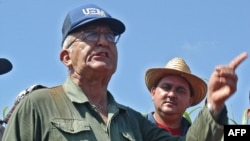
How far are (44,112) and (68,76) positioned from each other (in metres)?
0.41

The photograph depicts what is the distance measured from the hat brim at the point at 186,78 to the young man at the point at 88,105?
5.68 ft

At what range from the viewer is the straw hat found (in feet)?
19.0

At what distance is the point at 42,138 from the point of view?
11.8 feet

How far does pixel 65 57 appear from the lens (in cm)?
406

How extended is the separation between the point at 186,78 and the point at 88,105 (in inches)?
81.9

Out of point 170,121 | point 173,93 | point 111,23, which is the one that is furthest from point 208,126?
point 173,93

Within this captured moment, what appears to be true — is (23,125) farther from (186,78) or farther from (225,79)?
(186,78)

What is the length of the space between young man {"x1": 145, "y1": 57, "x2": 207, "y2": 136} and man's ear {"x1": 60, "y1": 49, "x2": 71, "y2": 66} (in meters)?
1.42

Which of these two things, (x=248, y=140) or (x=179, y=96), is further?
(x=179, y=96)

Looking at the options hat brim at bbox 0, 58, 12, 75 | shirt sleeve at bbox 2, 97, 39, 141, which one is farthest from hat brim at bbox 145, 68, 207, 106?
shirt sleeve at bbox 2, 97, 39, 141

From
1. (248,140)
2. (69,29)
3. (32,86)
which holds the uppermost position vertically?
(69,29)

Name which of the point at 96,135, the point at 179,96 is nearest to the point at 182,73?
the point at 179,96

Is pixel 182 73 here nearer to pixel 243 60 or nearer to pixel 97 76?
pixel 97 76

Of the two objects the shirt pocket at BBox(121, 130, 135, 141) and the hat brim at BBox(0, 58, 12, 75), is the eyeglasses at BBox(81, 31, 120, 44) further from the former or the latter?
the hat brim at BBox(0, 58, 12, 75)
